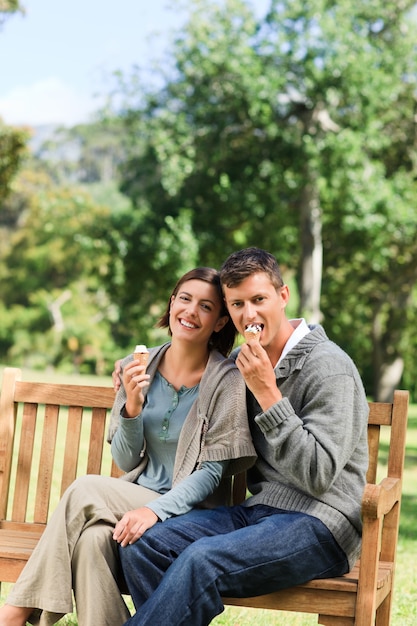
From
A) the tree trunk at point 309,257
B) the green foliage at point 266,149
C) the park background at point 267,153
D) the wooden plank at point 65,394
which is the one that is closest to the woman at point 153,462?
the wooden plank at point 65,394

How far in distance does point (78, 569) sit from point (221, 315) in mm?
1145

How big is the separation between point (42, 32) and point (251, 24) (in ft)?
234

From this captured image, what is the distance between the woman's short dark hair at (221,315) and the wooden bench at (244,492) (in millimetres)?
580

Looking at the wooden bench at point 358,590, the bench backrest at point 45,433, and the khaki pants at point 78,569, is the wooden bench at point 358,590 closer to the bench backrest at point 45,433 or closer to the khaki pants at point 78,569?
the khaki pants at point 78,569

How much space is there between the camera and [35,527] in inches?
168

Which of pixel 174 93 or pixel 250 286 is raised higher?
pixel 174 93

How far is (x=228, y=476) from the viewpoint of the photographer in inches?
147

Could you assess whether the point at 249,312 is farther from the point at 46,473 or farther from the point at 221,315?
the point at 46,473

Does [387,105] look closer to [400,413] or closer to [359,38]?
[359,38]

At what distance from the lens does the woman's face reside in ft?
12.4

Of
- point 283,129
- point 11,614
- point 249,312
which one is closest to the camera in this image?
point 11,614

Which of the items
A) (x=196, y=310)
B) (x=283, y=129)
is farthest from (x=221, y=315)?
(x=283, y=129)

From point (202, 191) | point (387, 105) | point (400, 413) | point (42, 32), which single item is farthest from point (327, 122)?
point (42, 32)

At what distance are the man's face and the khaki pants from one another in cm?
85
